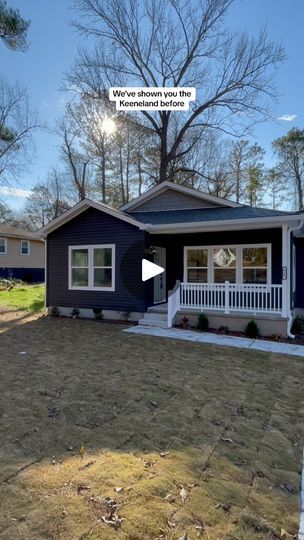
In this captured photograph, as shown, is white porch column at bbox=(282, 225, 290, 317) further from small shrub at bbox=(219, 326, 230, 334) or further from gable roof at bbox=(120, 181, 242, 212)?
gable roof at bbox=(120, 181, 242, 212)

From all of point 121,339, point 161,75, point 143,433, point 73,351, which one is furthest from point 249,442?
point 161,75

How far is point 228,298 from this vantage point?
370 inches

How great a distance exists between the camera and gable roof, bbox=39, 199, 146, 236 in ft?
33.8

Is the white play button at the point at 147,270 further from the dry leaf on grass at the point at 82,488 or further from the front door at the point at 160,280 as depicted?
the dry leaf on grass at the point at 82,488

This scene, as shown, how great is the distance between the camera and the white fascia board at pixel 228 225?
8516 millimetres

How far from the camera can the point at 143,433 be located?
354 centimetres

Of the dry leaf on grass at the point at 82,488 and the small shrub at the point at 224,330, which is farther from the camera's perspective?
the small shrub at the point at 224,330

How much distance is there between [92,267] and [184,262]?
299 cm

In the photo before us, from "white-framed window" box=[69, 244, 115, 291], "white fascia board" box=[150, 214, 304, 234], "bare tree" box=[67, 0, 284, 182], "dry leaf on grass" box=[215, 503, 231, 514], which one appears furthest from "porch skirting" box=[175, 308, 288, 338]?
"bare tree" box=[67, 0, 284, 182]

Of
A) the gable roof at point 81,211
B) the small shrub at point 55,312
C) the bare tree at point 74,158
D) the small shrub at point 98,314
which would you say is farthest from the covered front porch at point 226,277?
the bare tree at point 74,158

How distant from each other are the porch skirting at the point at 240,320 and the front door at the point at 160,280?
1.64 m

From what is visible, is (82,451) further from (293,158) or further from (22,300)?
(293,158)

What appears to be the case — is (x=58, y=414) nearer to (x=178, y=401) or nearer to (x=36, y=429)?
(x=36, y=429)

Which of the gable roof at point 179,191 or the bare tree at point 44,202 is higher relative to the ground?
the bare tree at point 44,202
